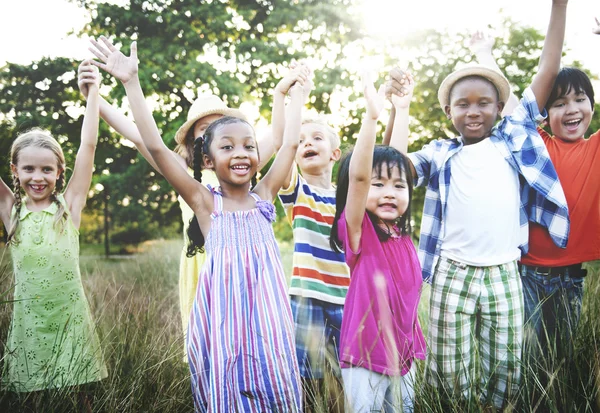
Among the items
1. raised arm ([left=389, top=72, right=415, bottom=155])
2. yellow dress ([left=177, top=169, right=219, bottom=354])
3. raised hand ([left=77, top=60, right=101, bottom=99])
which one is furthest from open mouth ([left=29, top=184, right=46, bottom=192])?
raised arm ([left=389, top=72, right=415, bottom=155])

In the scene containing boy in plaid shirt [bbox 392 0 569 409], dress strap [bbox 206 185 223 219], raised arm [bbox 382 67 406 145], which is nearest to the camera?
dress strap [bbox 206 185 223 219]

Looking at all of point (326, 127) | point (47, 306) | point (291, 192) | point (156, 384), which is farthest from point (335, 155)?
point (47, 306)

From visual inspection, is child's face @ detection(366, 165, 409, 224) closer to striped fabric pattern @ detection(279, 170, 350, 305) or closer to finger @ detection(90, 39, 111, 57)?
striped fabric pattern @ detection(279, 170, 350, 305)

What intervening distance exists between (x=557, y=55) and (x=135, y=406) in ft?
9.69

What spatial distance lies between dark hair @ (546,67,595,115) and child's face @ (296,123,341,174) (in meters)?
1.36

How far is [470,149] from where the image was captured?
2775 millimetres

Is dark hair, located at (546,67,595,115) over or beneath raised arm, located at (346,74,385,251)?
over

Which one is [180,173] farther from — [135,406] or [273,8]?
[273,8]

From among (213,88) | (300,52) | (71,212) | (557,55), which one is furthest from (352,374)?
(300,52)

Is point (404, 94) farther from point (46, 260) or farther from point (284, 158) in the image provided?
point (46, 260)

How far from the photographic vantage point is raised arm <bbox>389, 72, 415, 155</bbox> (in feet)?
9.27

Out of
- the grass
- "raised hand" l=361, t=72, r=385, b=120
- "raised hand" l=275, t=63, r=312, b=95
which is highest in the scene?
"raised hand" l=275, t=63, r=312, b=95

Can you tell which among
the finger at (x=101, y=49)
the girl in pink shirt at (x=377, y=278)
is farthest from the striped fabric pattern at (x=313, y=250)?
the finger at (x=101, y=49)

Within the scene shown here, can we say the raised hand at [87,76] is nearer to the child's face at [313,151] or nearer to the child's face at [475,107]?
the child's face at [313,151]
